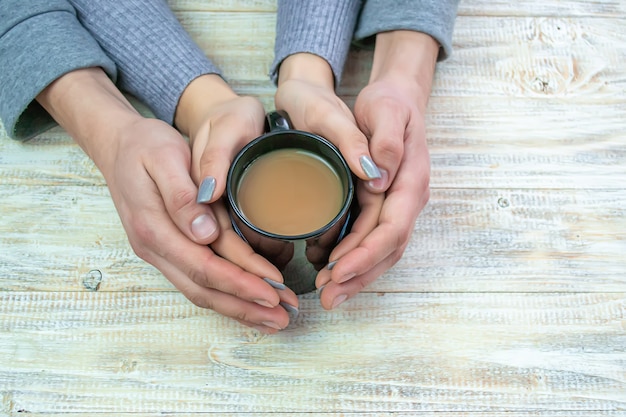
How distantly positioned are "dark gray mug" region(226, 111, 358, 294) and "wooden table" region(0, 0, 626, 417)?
0.61 ft

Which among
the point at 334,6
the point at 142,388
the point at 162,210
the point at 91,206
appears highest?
the point at 334,6

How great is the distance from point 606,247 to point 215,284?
0.62m

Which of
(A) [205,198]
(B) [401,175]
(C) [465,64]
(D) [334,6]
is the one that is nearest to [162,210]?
(A) [205,198]

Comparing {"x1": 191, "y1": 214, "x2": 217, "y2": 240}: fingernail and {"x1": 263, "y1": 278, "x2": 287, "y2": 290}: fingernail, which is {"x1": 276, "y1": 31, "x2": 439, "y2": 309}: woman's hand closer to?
{"x1": 263, "y1": 278, "x2": 287, "y2": 290}: fingernail

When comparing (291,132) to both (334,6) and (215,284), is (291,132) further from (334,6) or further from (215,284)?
(334,6)

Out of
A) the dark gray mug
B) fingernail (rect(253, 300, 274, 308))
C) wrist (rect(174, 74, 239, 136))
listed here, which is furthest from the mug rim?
wrist (rect(174, 74, 239, 136))

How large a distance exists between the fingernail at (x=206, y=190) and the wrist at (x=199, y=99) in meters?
0.23

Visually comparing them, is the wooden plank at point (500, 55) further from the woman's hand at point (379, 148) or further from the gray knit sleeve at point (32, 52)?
the gray knit sleeve at point (32, 52)

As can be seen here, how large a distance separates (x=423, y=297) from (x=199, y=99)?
0.47 m

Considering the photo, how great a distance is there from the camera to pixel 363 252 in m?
0.72

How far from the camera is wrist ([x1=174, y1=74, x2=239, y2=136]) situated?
3.05 ft

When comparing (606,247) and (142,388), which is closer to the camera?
(142,388)

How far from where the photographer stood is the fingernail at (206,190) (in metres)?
0.71

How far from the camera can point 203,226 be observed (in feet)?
2.37
